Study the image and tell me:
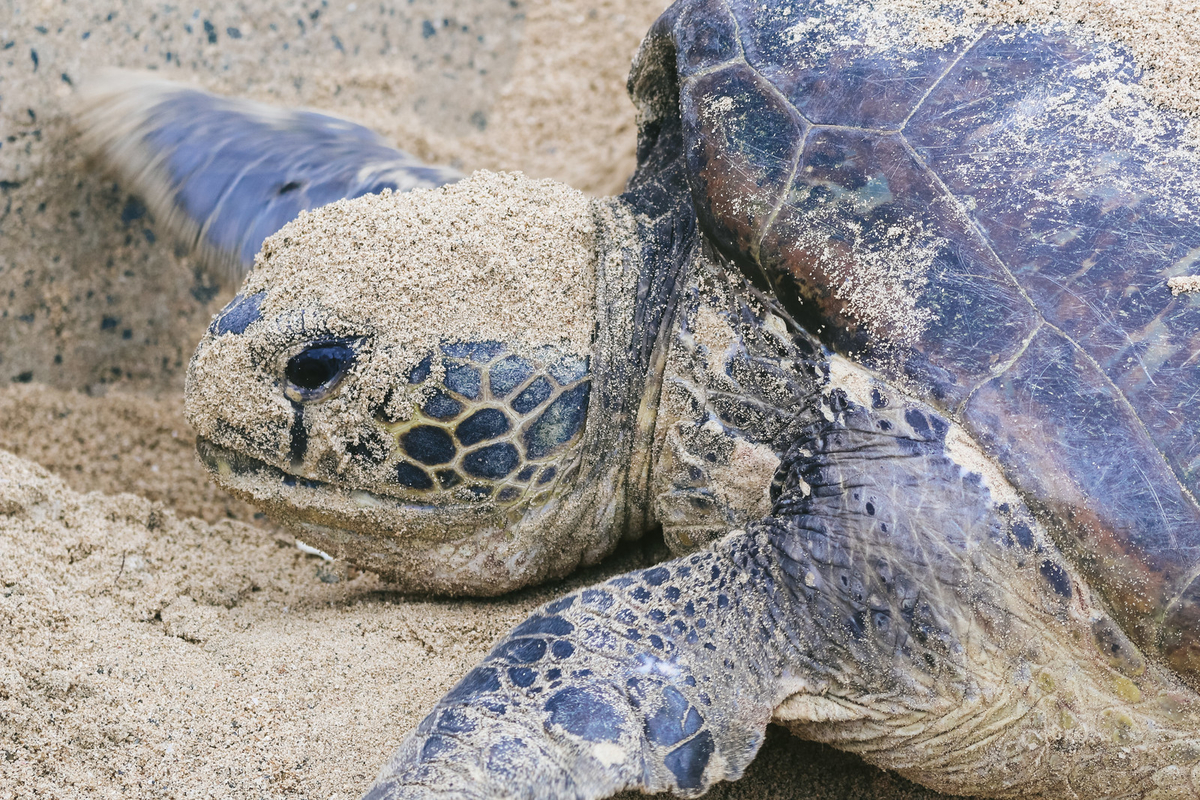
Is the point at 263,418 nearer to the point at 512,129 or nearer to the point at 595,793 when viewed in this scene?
the point at 595,793

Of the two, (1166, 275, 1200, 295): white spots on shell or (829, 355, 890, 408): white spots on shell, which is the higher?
(1166, 275, 1200, 295): white spots on shell

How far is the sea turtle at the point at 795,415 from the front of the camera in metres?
1.27

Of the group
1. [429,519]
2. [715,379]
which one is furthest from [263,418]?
[715,379]

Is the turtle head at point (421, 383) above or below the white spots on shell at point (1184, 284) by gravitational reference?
below

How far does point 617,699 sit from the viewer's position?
1281mm

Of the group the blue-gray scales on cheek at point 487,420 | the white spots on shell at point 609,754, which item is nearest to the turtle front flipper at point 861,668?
the white spots on shell at point 609,754

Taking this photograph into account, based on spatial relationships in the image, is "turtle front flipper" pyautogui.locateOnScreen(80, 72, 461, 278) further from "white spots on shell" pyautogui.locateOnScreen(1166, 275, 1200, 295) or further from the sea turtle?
"white spots on shell" pyautogui.locateOnScreen(1166, 275, 1200, 295)

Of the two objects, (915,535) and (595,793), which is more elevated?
(915,535)

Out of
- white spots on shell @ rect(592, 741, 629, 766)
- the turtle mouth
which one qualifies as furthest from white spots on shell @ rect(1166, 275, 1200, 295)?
the turtle mouth

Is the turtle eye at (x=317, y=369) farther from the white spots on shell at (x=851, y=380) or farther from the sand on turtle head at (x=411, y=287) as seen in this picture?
the white spots on shell at (x=851, y=380)

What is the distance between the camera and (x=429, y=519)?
1.67m

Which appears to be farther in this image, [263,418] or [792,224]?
[263,418]

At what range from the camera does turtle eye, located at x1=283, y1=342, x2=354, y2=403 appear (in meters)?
1.61

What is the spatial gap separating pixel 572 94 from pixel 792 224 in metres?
1.93
